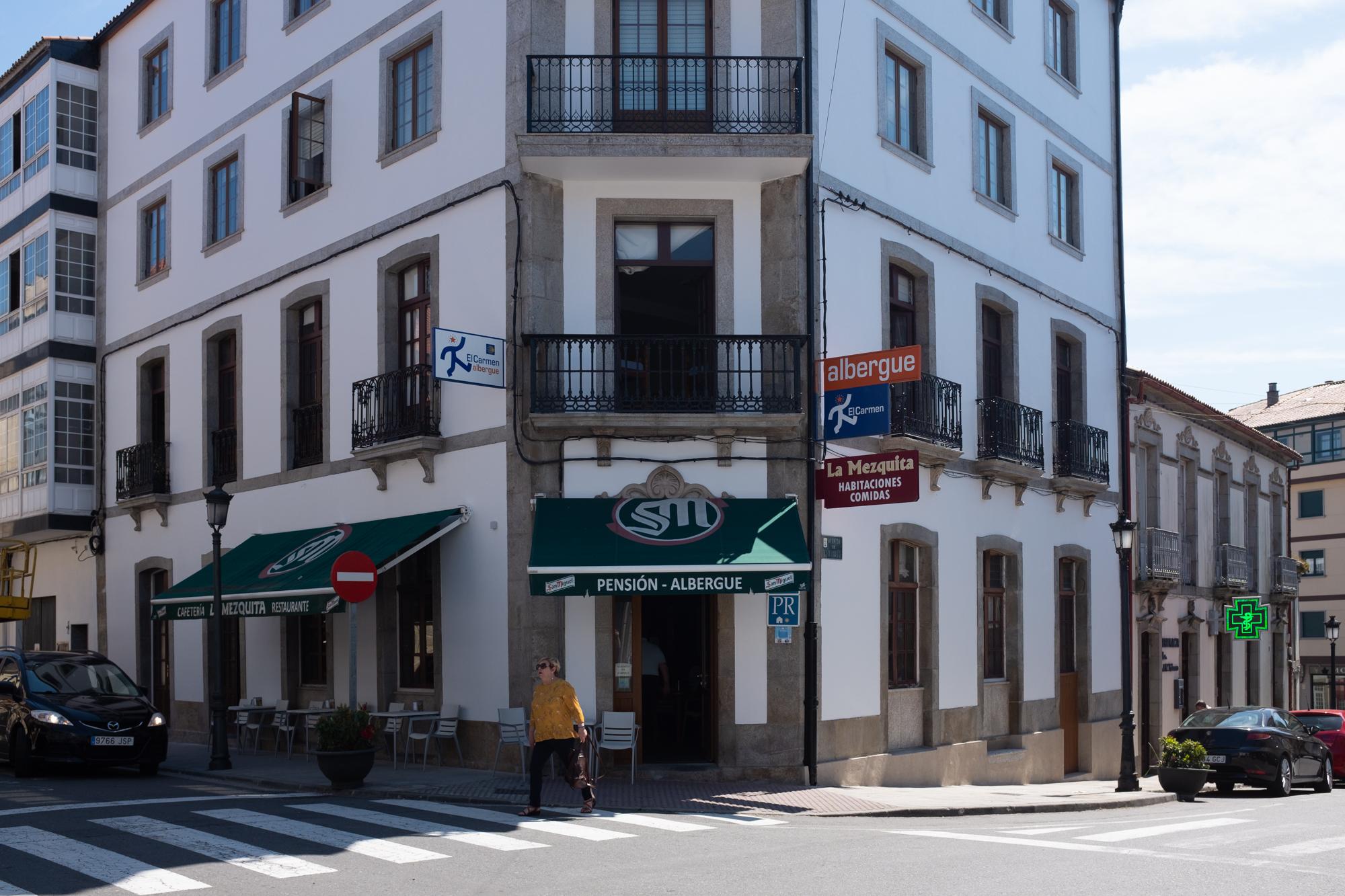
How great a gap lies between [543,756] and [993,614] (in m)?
10.6

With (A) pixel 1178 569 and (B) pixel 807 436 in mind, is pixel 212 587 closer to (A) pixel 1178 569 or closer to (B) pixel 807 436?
(B) pixel 807 436

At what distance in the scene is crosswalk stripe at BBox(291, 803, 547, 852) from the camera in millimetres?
11461

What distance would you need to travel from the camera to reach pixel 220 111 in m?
24.0

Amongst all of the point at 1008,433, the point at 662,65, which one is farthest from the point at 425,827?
the point at 1008,433

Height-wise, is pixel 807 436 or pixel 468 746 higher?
pixel 807 436

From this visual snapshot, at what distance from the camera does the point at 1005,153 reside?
76.8 ft

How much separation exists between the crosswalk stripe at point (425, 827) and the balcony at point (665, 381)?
17.1 feet

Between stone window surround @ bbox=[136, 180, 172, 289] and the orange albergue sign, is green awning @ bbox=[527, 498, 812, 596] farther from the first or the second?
stone window surround @ bbox=[136, 180, 172, 289]

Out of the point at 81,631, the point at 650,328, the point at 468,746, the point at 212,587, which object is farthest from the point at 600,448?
the point at 81,631

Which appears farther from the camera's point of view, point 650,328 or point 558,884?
point 650,328

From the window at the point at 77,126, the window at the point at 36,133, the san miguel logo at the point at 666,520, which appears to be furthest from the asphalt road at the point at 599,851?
the window at the point at 36,133

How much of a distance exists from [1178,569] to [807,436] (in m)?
14.3

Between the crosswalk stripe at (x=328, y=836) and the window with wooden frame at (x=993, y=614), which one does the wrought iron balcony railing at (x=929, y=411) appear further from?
the crosswalk stripe at (x=328, y=836)

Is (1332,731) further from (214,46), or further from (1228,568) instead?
(214,46)
